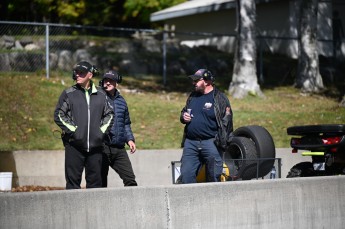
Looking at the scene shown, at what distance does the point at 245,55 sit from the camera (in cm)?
2294

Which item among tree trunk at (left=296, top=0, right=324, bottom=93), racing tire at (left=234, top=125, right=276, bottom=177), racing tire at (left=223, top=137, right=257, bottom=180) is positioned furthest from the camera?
tree trunk at (left=296, top=0, right=324, bottom=93)

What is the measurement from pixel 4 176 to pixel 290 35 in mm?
17367

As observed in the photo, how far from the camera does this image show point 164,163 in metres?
15.4

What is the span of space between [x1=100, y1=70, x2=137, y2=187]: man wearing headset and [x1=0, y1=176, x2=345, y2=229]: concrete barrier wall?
2.50 m

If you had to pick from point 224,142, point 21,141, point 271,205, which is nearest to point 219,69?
point 21,141

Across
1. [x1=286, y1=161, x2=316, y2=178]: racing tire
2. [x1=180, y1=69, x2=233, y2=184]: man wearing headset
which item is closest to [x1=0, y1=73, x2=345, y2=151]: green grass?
[x1=286, y1=161, x2=316, y2=178]: racing tire

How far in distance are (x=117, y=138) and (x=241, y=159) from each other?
167cm

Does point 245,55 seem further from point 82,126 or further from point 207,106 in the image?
point 82,126

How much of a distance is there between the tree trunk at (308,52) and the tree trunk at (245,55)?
208cm

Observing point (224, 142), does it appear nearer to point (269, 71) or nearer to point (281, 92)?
point (281, 92)

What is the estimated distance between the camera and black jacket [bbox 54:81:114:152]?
371 inches

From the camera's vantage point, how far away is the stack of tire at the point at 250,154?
1089 centimetres

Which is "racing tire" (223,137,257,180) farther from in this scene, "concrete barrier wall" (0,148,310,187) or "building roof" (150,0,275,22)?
"building roof" (150,0,275,22)

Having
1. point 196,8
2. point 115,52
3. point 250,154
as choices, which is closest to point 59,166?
point 250,154
